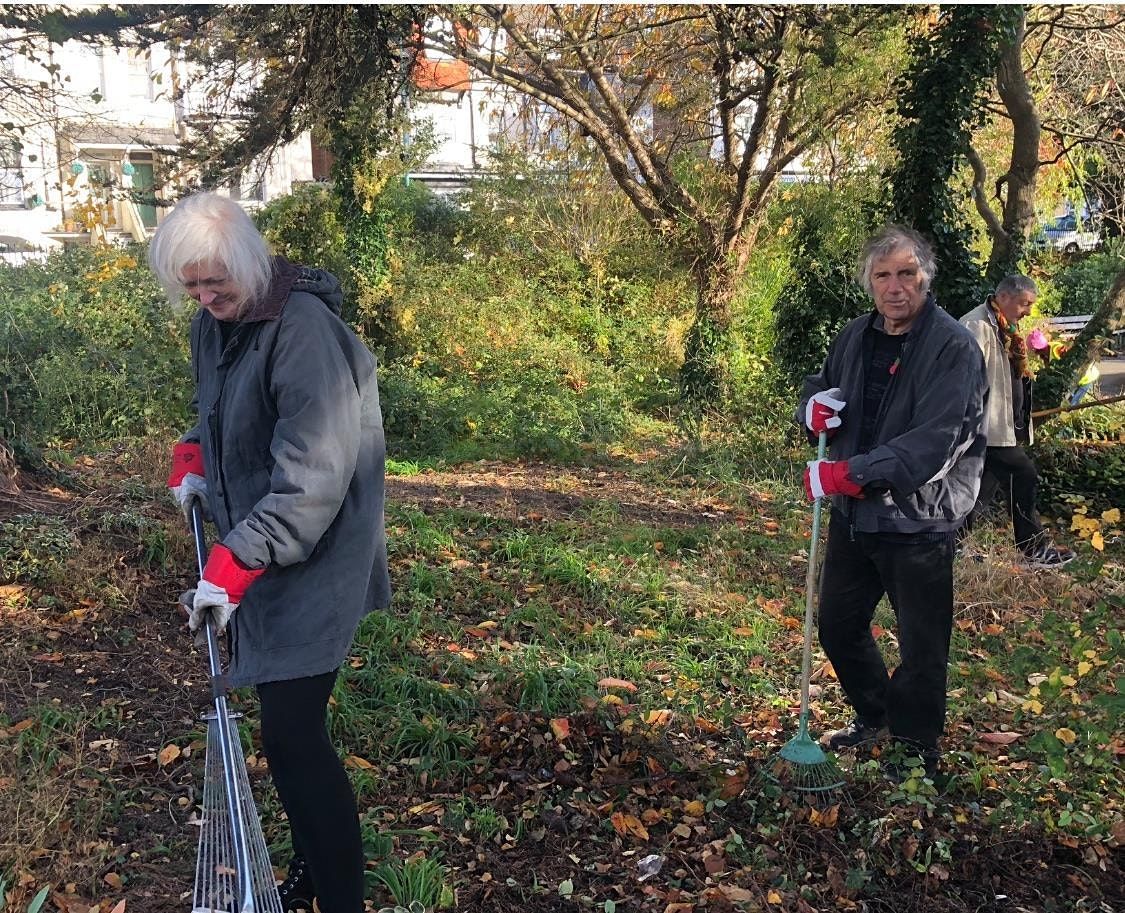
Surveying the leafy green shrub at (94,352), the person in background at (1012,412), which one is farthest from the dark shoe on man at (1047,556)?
the leafy green shrub at (94,352)

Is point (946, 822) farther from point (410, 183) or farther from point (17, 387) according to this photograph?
point (410, 183)

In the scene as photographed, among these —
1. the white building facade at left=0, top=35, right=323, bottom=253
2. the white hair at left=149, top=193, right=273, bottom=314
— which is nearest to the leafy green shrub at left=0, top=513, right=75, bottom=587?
the white building facade at left=0, top=35, right=323, bottom=253

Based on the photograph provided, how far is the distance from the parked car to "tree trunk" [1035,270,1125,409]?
6.17 m

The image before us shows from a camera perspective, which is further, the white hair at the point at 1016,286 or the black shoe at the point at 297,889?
the white hair at the point at 1016,286

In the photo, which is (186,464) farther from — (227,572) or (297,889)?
(297,889)

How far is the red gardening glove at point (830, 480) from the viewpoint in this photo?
3.21 m

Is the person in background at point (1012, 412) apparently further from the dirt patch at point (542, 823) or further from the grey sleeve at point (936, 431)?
the dirt patch at point (542, 823)

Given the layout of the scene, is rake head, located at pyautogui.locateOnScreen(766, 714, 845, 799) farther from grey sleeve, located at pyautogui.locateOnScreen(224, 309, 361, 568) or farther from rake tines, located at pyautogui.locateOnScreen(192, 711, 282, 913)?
grey sleeve, located at pyautogui.locateOnScreen(224, 309, 361, 568)

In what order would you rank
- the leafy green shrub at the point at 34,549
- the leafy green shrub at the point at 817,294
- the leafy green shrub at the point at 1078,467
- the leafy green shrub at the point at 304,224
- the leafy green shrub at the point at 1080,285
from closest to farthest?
the leafy green shrub at the point at 34,549 < the leafy green shrub at the point at 1078,467 < the leafy green shrub at the point at 817,294 < the leafy green shrub at the point at 304,224 < the leafy green shrub at the point at 1080,285

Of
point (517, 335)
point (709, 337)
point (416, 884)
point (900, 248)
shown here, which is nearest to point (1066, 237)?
point (709, 337)

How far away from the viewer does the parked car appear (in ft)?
46.8

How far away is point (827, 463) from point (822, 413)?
23 centimetres

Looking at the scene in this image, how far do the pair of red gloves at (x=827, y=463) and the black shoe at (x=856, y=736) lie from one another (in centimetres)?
93

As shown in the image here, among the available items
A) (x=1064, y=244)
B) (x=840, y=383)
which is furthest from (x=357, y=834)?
(x=1064, y=244)
